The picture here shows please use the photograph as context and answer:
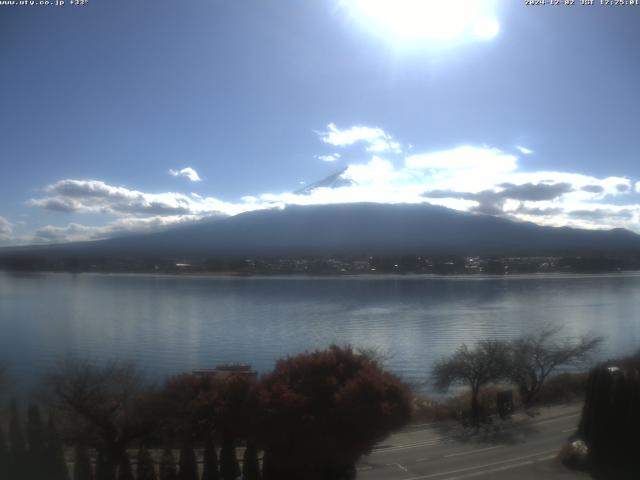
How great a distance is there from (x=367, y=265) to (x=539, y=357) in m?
11.1

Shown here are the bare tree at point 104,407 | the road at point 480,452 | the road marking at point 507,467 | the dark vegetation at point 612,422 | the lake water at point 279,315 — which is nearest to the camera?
the road marking at point 507,467

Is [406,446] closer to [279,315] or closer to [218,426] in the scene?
[218,426]

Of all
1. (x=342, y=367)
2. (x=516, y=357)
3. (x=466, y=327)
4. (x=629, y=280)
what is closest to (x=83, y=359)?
(x=342, y=367)

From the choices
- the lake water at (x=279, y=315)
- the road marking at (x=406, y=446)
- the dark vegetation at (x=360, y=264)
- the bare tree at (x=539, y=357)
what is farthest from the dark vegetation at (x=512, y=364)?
the dark vegetation at (x=360, y=264)

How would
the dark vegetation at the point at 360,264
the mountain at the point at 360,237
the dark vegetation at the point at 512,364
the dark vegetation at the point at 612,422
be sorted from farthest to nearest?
1. the mountain at the point at 360,237
2. the dark vegetation at the point at 360,264
3. the dark vegetation at the point at 512,364
4. the dark vegetation at the point at 612,422

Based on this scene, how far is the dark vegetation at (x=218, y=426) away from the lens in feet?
20.0

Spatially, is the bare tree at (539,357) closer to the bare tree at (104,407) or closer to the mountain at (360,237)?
the bare tree at (104,407)

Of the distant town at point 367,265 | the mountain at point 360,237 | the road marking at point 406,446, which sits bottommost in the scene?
the road marking at point 406,446

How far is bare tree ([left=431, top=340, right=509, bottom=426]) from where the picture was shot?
9.04m

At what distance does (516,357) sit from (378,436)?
13.3 feet

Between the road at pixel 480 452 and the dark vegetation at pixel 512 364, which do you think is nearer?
the road at pixel 480 452

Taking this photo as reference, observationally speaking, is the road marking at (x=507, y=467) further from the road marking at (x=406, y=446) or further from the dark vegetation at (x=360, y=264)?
the dark vegetation at (x=360, y=264)

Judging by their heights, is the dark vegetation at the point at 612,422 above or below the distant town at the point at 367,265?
below

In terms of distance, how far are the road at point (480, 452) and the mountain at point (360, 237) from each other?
10.5 m
